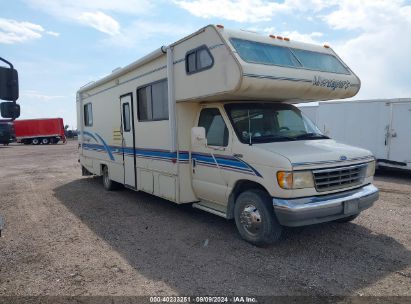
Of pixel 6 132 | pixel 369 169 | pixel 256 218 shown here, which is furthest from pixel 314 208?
pixel 6 132

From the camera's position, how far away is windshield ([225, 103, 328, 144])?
18.9ft

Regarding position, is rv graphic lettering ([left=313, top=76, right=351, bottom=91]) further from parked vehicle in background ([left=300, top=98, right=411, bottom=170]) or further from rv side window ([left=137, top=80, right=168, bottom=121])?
parked vehicle in background ([left=300, top=98, right=411, bottom=170])

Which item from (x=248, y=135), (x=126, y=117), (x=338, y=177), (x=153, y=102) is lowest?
(x=338, y=177)

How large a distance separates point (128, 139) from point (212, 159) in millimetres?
3146

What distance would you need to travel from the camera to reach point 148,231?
6.44 m

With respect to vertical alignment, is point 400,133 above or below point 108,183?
above

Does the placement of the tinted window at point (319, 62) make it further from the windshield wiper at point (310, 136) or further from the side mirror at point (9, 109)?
the side mirror at point (9, 109)

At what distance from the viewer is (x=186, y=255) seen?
17.2 ft

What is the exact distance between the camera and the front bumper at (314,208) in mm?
4832

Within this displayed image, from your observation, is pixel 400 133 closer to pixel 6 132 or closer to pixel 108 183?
pixel 108 183

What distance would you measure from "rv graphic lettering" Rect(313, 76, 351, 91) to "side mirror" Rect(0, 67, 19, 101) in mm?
4405

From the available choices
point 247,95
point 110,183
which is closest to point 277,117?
point 247,95

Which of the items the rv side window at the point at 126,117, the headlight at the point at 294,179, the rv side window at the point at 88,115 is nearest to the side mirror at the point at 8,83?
the headlight at the point at 294,179

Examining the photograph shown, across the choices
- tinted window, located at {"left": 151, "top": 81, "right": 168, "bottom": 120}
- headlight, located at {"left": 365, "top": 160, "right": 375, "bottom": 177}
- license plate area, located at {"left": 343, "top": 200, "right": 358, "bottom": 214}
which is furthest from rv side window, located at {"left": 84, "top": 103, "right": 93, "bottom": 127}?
license plate area, located at {"left": 343, "top": 200, "right": 358, "bottom": 214}
